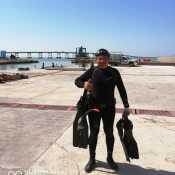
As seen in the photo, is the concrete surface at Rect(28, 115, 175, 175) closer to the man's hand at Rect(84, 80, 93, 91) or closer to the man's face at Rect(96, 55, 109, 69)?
the man's hand at Rect(84, 80, 93, 91)

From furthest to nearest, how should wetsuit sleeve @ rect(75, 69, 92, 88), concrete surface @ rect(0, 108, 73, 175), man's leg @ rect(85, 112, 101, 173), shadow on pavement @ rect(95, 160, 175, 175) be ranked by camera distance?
1. concrete surface @ rect(0, 108, 73, 175)
2. wetsuit sleeve @ rect(75, 69, 92, 88)
3. man's leg @ rect(85, 112, 101, 173)
4. shadow on pavement @ rect(95, 160, 175, 175)

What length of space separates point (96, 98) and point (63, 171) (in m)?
1.17

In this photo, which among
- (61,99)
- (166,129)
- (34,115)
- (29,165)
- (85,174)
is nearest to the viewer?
(85,174)

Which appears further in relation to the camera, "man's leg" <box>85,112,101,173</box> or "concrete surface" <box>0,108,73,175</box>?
"concrete surface" <box>0,108,73,175</box>

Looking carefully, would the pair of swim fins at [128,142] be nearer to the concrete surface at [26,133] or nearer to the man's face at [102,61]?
the man's face at [102,61]

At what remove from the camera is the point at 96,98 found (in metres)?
4.73

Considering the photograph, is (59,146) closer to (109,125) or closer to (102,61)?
(109,125)

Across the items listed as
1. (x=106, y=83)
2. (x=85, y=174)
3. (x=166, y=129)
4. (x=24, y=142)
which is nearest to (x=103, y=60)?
(x=106, y=83)

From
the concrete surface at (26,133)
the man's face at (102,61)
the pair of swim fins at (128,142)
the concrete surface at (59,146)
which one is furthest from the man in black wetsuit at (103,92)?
the concrete surface at (26,133)

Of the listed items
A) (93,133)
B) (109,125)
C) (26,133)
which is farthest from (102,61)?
(26,133)

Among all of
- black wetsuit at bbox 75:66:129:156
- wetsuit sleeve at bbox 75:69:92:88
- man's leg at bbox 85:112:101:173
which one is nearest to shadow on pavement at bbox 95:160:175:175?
man's leg at bbox 85:112:101:173

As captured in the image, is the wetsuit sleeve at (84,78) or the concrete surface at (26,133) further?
the concrete surface at (26,133)

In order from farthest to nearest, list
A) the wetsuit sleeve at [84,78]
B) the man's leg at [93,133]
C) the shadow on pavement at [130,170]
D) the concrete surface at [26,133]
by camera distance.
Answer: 1. the concrete surface at [26,133]
2. the wetsuit sleeve at [84,78]
3. the man's leg at [93,133]
4. the shadow on pavement at [130,170]

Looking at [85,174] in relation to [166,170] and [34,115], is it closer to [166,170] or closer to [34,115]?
[166,170]
